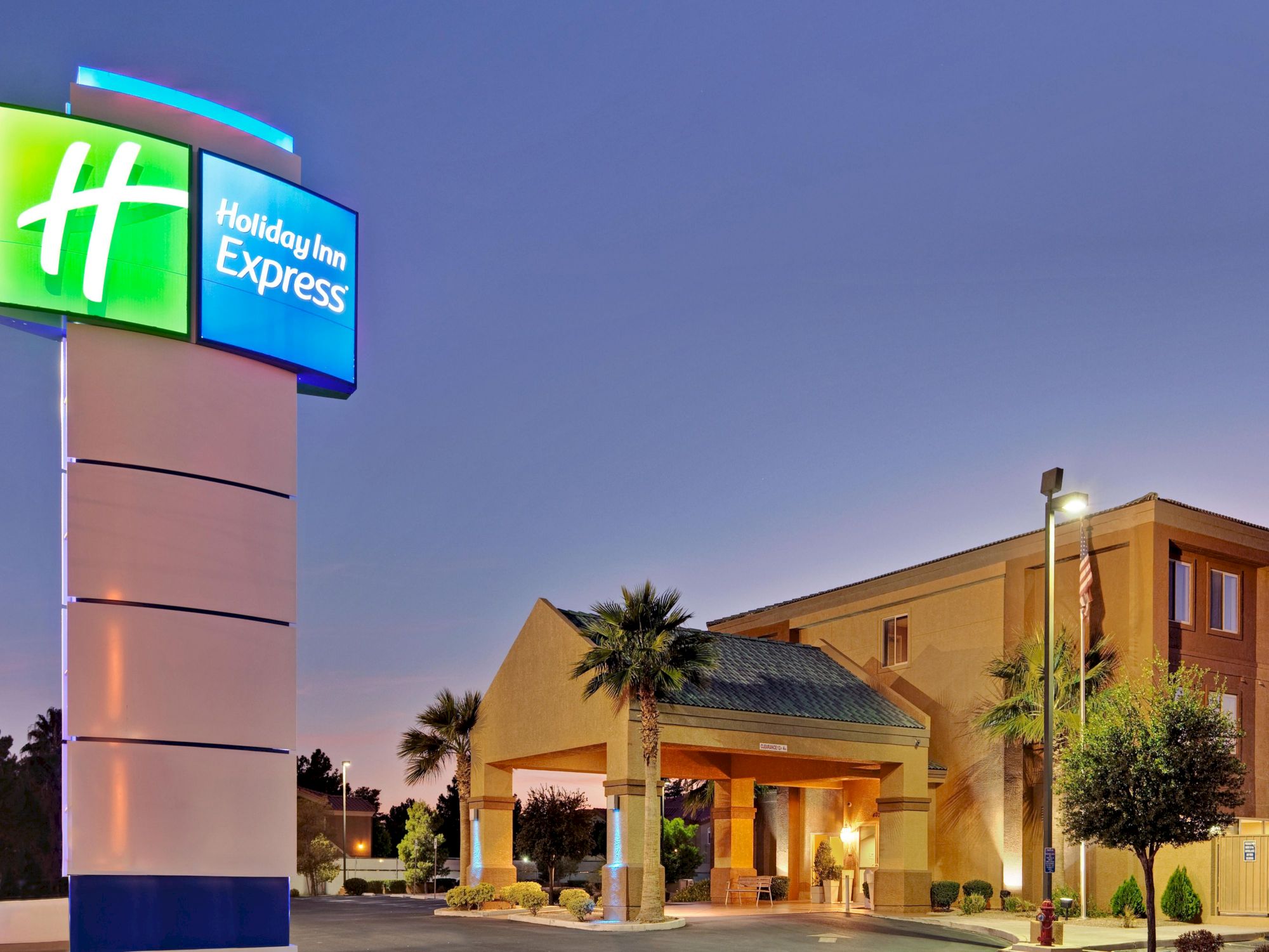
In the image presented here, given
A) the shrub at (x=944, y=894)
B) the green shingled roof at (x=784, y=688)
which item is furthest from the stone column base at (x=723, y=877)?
the green shingled roof at (x=784, y=688)

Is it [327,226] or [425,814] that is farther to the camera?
[425,814]

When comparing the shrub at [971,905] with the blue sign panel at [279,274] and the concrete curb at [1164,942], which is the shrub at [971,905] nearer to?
the concrete curb at [1164,942]

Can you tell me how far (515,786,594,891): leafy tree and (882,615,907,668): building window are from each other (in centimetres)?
1750

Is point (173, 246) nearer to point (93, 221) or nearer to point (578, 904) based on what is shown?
point (93, 221)

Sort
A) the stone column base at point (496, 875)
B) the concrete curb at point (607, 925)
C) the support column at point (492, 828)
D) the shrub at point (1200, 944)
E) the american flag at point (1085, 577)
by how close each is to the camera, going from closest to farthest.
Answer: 1. the shrub at point (1200, 944)
2. the concrete curb at point (607, 925)
3. the american flag at point (1085, 577)
4. the stone column base at point (496, 875)
5. the support column at point (492, 828)

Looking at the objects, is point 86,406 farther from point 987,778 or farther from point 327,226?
point 987,778

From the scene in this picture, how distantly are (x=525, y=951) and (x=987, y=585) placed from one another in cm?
2112

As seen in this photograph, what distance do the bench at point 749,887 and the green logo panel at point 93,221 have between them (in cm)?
3219

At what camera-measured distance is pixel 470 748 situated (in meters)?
44.2

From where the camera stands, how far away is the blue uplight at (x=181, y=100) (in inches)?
668

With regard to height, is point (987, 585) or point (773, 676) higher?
point (987, 585)

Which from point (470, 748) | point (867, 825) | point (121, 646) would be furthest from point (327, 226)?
point (867, 825)

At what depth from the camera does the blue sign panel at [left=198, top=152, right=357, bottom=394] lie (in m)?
17.1

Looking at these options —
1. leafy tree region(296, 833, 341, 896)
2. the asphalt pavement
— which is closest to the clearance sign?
the asphalt pavement
